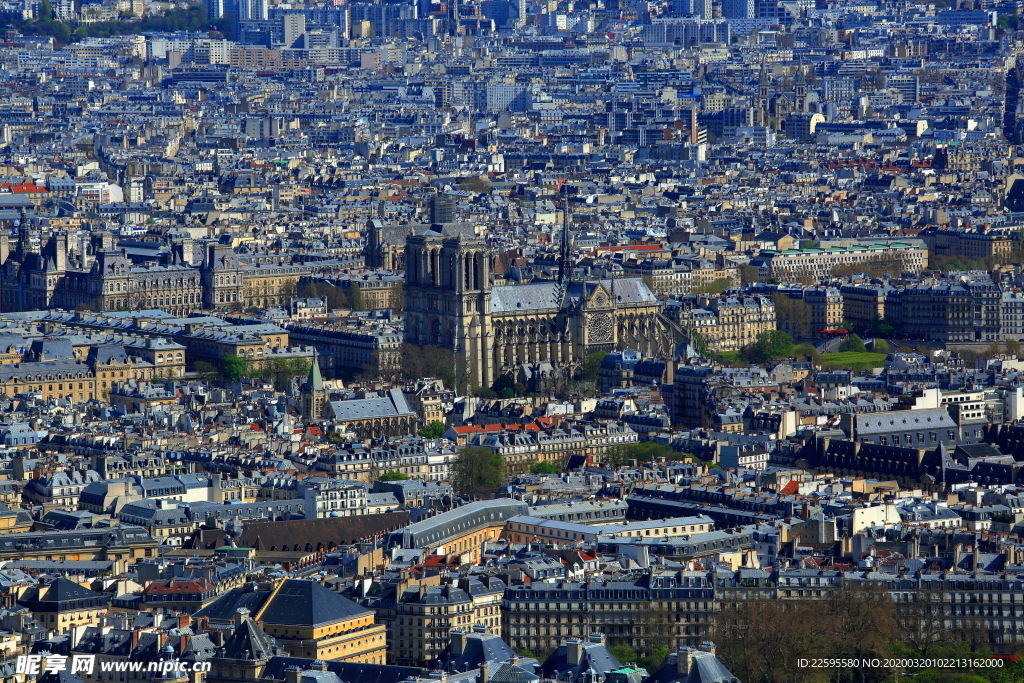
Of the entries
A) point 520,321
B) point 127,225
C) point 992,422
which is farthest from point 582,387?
point 127,225

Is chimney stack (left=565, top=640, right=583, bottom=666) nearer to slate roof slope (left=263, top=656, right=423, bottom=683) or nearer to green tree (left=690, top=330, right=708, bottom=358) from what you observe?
slate roof slope (left=263, top=656, right=423, bottom=683)

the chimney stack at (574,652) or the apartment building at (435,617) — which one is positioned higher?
the chimney stack at (574,652)

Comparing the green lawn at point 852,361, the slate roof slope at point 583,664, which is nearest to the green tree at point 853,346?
the green lawn at point 852,361

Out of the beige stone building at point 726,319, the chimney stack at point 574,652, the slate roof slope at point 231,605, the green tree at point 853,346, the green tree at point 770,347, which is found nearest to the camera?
the chimney stack at point 574,652

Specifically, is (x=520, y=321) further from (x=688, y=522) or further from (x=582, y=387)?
(x=688, y=522)

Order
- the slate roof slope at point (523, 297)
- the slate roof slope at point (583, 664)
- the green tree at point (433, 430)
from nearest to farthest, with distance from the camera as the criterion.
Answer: the slate roof slope at point (583, 664) < the green tree at point (433, 430) < the slate roof slope at point (523, 297)

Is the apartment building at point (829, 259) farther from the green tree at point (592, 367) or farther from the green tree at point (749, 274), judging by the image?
the green tree at point (592, 367)

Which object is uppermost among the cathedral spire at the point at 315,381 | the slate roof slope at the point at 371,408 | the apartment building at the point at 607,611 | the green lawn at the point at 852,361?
the apartment building at the point at 607,611
